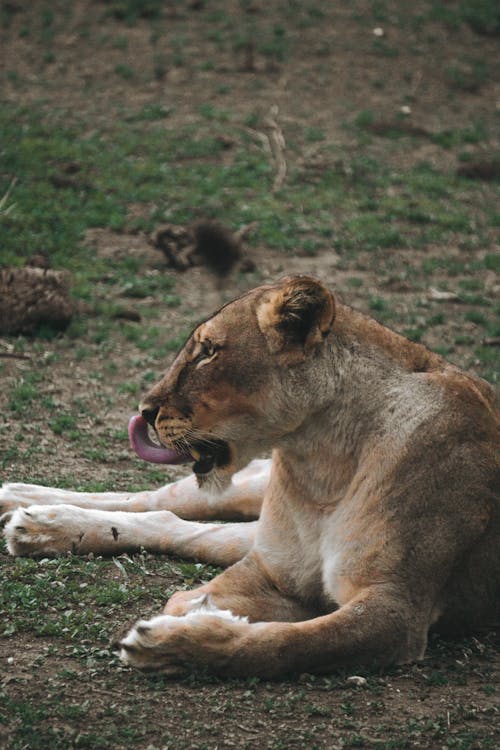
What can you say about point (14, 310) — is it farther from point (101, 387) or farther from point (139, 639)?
point (139, 639)

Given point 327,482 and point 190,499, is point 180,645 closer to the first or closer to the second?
point 327,482

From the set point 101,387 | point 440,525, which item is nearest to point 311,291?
point 440,525

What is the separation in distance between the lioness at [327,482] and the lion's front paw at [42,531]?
2.20ft

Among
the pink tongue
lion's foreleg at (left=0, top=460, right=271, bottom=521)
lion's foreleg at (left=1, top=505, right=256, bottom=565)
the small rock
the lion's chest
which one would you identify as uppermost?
the pink tongue

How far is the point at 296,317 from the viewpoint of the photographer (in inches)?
161

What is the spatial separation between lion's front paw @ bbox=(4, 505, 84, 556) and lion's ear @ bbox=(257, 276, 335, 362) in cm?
142

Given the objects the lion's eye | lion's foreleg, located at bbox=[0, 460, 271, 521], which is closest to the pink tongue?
the lion's eye

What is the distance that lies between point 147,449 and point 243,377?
2.10 feet

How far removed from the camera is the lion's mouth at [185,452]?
4.32m

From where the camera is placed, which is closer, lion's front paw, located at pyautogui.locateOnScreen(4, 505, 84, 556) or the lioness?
the lioness

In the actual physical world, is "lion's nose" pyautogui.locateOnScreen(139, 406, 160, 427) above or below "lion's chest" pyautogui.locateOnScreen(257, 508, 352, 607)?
above

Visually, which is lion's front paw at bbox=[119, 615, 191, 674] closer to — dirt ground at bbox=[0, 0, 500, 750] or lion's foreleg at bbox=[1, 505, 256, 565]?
dirt ground at bbox=[0, 0, 500, 750]

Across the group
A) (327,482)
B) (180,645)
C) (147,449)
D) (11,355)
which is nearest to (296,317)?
(327,482)

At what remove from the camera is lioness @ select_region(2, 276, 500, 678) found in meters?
3.82
